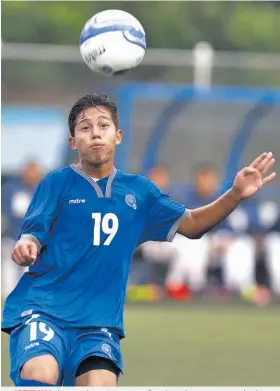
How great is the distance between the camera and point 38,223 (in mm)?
6234

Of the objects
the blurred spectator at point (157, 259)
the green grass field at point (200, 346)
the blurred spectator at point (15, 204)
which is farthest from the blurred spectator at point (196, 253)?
the blurred spectator at point (15, 204)

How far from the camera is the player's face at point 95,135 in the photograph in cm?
633

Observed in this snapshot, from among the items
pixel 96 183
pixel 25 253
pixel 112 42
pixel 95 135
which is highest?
pixel 112 42

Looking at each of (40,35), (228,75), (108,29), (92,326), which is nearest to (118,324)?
(92,326)

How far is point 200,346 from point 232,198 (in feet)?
16.9

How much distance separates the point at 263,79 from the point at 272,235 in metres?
4.79

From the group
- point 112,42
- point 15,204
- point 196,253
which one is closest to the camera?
point 112,42

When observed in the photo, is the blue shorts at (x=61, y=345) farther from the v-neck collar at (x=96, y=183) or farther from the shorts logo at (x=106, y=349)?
the v-neck collar at (x=96, y=183)

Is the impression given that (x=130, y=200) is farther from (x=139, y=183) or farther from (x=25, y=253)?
(x=25, y=253)

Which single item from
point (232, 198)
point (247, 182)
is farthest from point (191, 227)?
point (247, 182)

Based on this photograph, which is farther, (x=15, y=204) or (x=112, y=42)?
(x=15, y=204)

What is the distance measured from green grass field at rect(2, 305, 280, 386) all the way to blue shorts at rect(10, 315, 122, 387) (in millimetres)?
2407

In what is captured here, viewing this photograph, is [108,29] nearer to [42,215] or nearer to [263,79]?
[42,215]

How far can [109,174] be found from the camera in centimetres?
651
